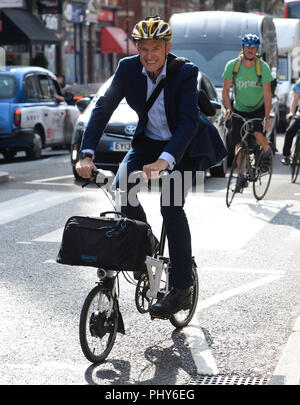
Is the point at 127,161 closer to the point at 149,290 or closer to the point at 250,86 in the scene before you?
the point at 149,290

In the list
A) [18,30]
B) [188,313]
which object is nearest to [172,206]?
[188,313]

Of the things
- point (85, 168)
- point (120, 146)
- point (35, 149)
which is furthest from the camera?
point (35, 149)

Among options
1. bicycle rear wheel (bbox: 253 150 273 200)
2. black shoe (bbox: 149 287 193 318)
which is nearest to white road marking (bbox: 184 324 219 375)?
black shoe (bbox: 149 287 193 318)

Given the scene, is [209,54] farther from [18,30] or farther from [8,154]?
[18,30]

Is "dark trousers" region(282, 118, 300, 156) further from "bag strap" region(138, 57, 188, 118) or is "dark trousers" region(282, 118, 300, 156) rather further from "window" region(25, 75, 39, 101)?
"bag strap" region(138, 57, 188, 118)

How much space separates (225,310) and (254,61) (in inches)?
220

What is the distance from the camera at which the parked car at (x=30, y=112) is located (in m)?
17.5

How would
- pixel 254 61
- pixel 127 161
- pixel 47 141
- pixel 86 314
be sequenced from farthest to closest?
1. pixel 47 141
2. pixel 254 61
3. pixel 127 161
4. pixel 86 314

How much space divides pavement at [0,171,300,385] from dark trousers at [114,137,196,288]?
0.68 m

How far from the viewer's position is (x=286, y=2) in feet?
105

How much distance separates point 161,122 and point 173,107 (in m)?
0.12

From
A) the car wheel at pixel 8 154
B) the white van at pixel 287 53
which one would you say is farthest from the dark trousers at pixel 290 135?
the white van at pixel 287 53

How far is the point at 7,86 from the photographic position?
58.3 feet

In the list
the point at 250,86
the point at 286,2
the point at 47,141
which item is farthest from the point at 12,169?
the point at 286,2
